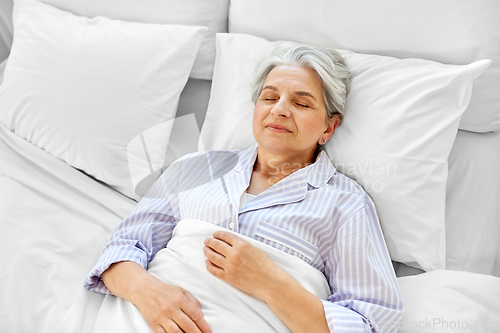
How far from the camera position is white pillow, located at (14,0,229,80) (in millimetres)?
1631

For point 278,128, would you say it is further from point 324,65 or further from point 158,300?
point 158,300

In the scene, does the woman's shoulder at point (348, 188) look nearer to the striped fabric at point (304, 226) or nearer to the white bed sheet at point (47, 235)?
the striped fabric at point (304, 226)

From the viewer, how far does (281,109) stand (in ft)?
3.90

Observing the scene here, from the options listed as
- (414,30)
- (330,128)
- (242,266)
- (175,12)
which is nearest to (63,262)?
(242,266)

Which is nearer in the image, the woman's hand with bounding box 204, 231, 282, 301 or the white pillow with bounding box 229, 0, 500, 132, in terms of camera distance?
the woman's hand with bounding box 204, 231, 282, 301

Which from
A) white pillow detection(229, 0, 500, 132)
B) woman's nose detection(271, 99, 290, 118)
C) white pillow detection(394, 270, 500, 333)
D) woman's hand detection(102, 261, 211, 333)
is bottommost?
woman's hand detection(102, 261, 211, 333)

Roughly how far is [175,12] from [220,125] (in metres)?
0.51

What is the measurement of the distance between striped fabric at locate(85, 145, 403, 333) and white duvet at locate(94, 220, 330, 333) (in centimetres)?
5

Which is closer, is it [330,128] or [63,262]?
[63,262]

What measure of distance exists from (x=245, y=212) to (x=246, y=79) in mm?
546

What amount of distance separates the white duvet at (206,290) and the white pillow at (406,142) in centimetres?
32

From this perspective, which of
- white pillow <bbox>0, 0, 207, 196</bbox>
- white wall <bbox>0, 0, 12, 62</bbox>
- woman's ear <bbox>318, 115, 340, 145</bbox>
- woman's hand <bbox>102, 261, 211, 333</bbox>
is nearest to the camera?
woman's hand <bbox>102, 261, 211, 333</bbox>

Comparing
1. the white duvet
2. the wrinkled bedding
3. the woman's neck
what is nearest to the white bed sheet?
the wrinkled bedding

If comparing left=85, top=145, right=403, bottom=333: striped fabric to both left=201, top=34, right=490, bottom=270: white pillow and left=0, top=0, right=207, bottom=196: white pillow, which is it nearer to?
left=201, top=34, right=490, bottom=270: white pillow
